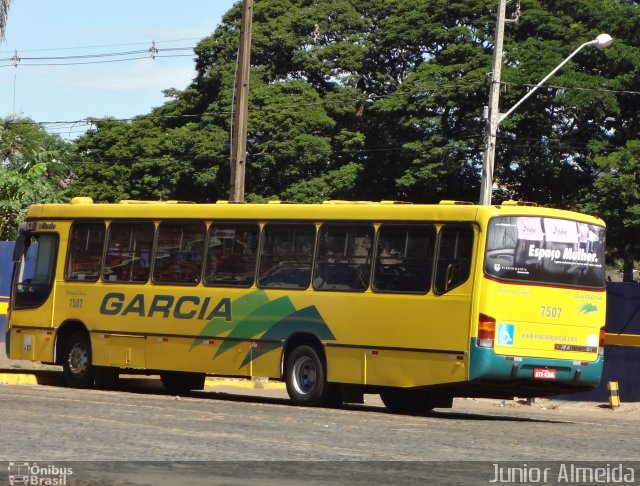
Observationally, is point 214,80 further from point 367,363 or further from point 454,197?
point 367,363

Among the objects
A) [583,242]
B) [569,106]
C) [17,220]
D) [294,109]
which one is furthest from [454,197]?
[583,242]

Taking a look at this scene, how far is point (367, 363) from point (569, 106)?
31.1 meters

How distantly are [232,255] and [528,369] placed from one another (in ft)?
17.1

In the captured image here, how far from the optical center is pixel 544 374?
19.2 metres

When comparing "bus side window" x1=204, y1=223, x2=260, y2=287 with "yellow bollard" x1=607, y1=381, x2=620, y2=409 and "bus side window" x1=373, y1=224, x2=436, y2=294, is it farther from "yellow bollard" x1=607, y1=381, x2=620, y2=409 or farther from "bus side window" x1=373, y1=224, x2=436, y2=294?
"yellow bollard" x1=607, y1=381, x2=620, y2=409

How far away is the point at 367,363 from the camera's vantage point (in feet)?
65.2

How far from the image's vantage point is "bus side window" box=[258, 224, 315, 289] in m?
20.8

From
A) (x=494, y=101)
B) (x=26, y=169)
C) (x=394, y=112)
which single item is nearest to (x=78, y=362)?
(x=494, y=101)

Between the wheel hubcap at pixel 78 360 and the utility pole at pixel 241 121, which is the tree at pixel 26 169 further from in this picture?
the wheel hubcap at pixel 78 360

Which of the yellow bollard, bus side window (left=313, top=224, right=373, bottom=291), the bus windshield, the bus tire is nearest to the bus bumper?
the bus windshield

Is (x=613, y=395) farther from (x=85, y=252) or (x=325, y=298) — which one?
(x=85, y=252)

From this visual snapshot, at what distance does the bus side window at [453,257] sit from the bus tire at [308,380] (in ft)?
7.58

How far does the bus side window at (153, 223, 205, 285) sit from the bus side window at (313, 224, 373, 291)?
2.34 meters

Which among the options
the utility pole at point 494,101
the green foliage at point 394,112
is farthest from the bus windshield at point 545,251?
the green foliage at point 394,112
